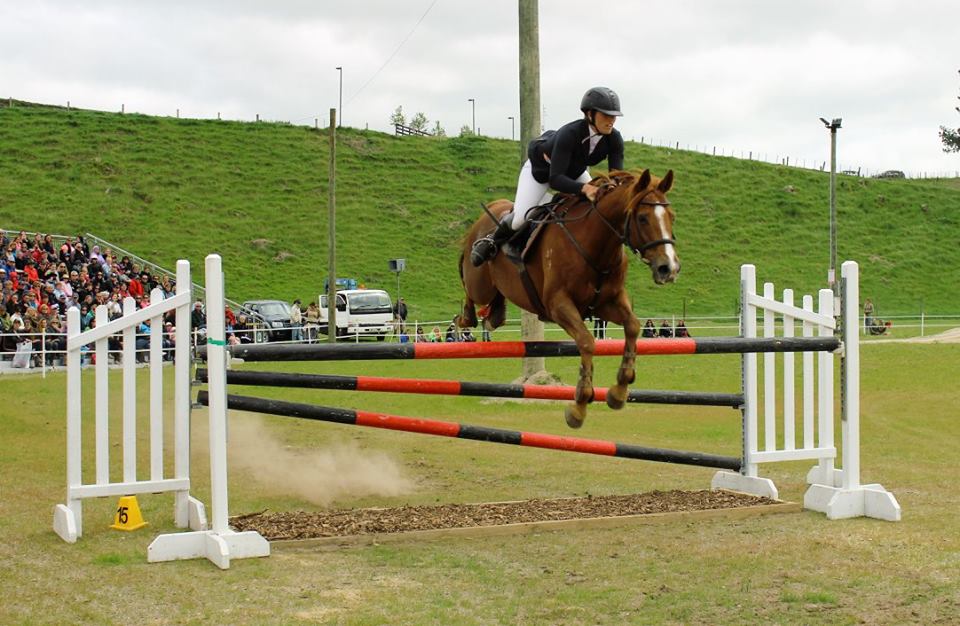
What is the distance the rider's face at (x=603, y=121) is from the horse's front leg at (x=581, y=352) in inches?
45.1

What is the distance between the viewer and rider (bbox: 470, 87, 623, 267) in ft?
21.0

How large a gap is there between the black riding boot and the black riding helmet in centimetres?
108

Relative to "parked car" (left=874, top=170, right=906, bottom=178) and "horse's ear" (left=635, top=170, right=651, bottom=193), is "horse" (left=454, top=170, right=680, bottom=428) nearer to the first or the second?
"horse's ear" (left=635, top=170, right=651, bottom=193)

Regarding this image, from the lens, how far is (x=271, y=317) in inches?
1220

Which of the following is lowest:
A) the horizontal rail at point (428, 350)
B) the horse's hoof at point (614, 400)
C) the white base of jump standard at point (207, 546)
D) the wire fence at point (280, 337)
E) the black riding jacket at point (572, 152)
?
the white base of jump standard at point (207, 546)

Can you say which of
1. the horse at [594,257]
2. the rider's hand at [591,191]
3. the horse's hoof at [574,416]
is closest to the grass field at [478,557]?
the horse's hoof at [574,416]

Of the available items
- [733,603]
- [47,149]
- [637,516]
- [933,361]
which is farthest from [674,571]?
[47,149]

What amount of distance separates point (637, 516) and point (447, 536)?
1494 mm

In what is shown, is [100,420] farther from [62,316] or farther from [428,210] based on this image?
[428,210]

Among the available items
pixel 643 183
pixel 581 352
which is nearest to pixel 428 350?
pixel 581 352

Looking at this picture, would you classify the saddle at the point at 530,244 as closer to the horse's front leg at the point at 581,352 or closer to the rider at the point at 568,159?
the rider at the point at 568,159

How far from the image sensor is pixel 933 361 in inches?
879

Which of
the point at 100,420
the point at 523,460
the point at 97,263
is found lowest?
the point at 523,460

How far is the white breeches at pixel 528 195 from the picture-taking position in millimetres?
6930
